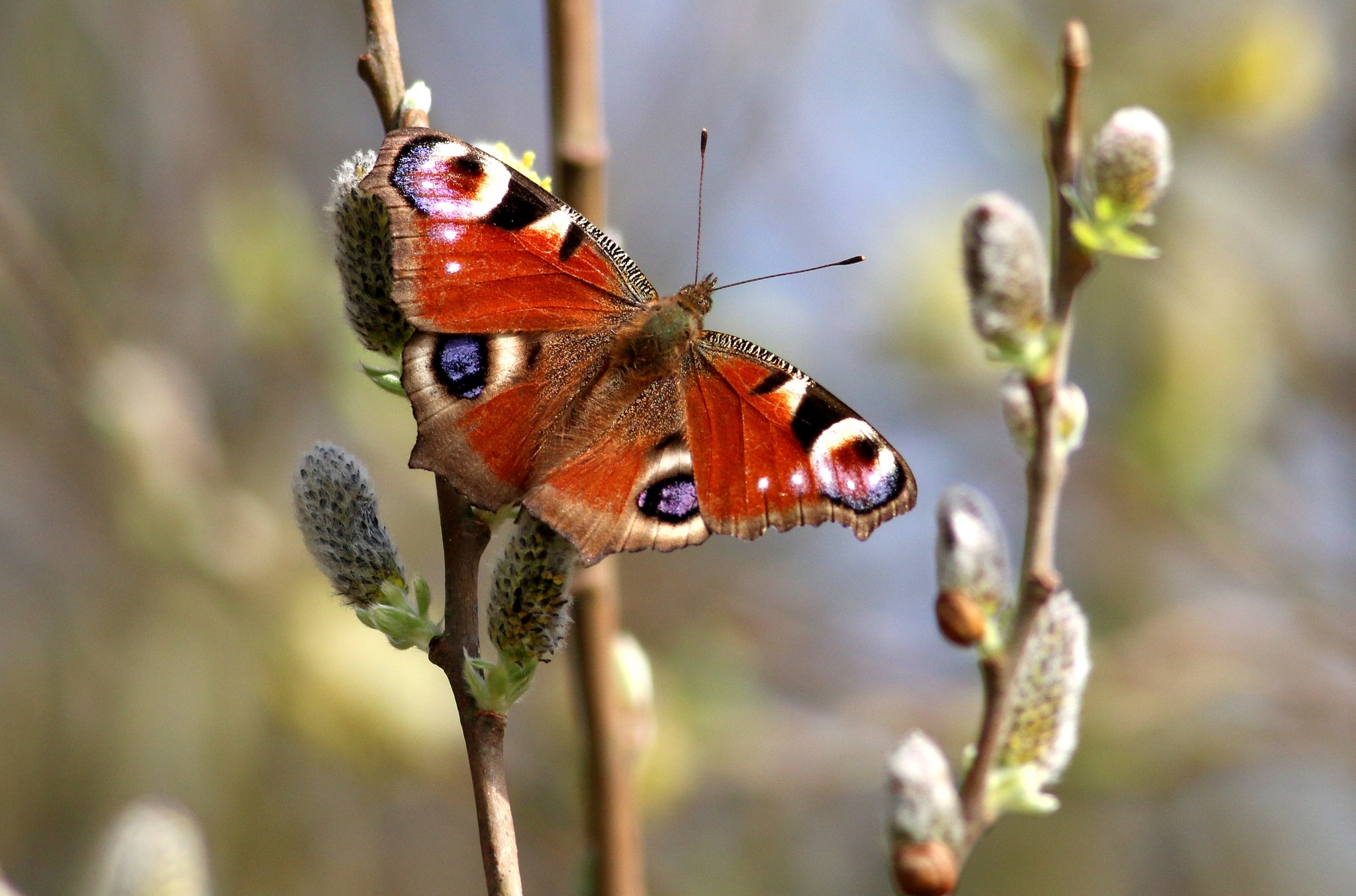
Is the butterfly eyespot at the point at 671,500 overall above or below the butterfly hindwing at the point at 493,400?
below

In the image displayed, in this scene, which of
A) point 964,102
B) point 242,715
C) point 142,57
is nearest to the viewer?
point 142,57

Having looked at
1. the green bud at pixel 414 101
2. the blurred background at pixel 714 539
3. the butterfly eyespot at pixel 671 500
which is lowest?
the blurred background at pixel 714 539

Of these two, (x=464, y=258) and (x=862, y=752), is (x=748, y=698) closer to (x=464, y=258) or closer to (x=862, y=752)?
(x=862, y=752)

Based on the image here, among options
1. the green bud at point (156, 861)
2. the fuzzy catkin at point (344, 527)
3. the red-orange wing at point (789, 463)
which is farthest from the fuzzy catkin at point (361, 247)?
the green bud at point (156, 861)

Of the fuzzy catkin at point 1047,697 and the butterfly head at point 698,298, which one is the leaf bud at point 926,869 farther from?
the butterfly head at point 698,298

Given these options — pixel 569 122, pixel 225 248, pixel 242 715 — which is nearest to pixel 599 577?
pixel 569 122

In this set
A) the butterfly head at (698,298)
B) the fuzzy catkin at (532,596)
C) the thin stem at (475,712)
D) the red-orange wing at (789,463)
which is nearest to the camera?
the thin stem at (475,712)

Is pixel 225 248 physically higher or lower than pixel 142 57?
lower
